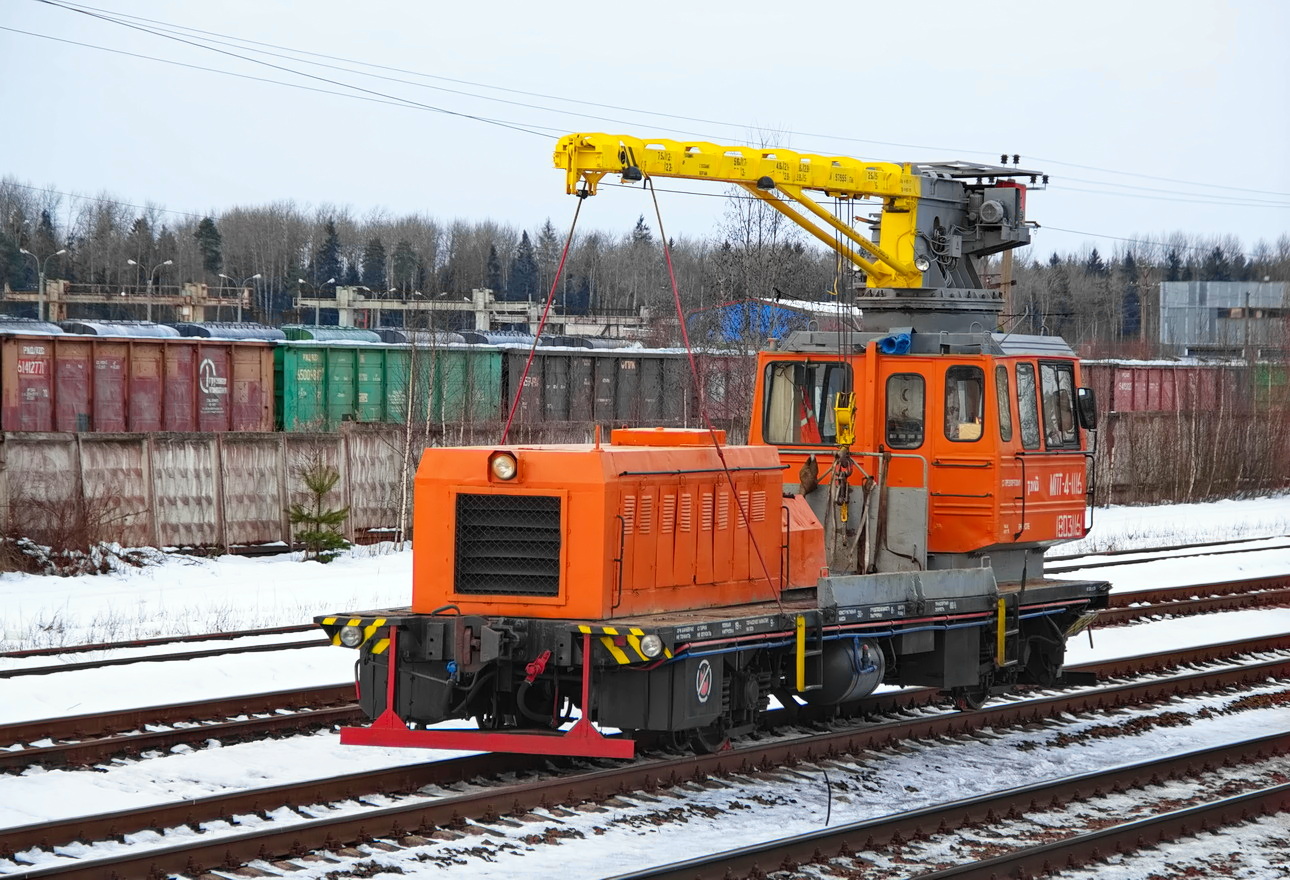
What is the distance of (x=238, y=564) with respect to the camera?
23891 millimetres

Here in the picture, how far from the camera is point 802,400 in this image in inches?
484

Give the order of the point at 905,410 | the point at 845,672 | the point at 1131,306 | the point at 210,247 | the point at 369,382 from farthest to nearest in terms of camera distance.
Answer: the point at 1131,306 < the point at 210,247 < the point at 369,382 < the point at 905,410 < the point at 845,672

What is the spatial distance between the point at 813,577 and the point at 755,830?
264 centimetres

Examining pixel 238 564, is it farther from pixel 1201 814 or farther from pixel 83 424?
pixel 1201 814

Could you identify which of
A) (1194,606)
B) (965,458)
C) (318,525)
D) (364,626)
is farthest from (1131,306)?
(364,626)

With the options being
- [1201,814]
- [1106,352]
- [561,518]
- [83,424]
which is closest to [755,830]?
[561,518]

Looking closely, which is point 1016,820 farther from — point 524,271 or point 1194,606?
point 524,271

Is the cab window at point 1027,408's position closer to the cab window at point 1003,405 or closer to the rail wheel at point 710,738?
the cab window at point 1003,405

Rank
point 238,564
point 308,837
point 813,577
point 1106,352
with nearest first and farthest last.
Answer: point 308,837 < point 813,577 < point 238,564 < point 1106,352

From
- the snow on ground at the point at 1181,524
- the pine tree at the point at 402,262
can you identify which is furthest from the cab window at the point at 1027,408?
the pine tree at the point at 402,262

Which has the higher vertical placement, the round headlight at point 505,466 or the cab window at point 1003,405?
the cab window at point 1003,405

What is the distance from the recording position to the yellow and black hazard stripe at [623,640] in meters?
8.51

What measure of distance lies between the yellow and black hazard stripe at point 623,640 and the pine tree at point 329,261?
3604 inches

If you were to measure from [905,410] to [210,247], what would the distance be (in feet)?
295
